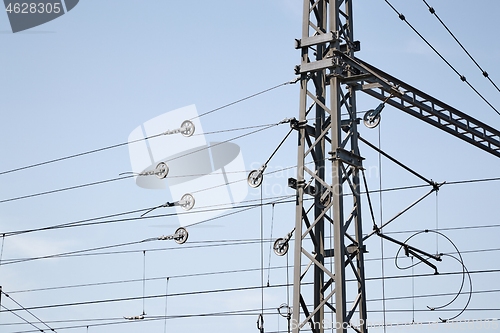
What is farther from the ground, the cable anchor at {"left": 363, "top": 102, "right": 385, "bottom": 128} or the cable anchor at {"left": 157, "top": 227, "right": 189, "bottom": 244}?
the cable anchor at {"left": 363, "top": 102, "right": 385, "bottom": 128}

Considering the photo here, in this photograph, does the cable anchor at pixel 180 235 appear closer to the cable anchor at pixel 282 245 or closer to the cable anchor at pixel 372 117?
the cable anchor at pixel 282 245

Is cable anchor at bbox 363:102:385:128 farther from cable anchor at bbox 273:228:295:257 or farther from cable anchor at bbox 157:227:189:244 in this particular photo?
cable anchor at bbox 157:227:189:244

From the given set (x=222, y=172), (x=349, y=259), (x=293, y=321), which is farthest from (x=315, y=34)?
(x=222, y=172)

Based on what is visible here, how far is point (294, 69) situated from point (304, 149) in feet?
4.89

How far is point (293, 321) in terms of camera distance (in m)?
12.8

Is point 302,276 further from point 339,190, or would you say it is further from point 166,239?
point 166,239

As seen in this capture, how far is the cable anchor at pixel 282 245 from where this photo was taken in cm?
1409

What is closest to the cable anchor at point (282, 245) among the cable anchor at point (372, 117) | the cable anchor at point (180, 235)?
the cable anchor at point (372, 117)

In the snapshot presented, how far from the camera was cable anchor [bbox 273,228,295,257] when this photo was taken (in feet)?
46.2

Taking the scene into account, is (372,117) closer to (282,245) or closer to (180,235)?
(282,245)

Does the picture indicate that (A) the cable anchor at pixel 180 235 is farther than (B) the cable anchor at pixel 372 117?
Yes

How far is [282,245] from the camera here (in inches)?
559

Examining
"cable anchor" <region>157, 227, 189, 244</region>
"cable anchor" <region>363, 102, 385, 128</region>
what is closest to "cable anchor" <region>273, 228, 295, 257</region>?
"cable anchor" <region>363, 102, 385, 128</region>

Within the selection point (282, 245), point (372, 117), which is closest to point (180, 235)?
point (282, 245)
